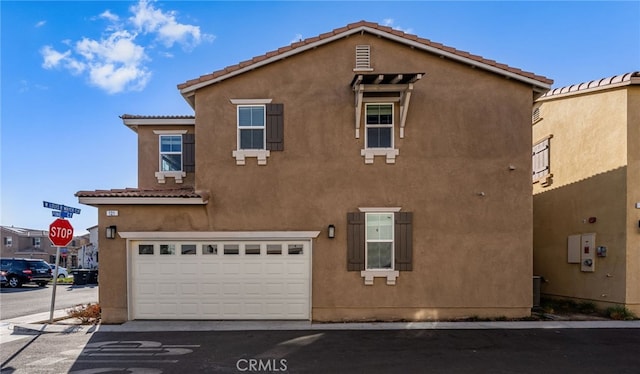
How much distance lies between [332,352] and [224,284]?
12.8 feet

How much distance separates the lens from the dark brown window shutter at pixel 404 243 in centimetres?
968

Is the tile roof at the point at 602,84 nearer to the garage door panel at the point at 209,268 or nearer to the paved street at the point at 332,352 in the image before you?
the paved street at the point at 332,352

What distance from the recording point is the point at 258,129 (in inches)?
396

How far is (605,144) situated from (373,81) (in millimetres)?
7208

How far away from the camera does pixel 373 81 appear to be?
9359 millimetres

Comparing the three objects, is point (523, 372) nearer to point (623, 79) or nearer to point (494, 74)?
point (494, 74)

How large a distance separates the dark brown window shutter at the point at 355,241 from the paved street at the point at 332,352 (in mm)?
1743

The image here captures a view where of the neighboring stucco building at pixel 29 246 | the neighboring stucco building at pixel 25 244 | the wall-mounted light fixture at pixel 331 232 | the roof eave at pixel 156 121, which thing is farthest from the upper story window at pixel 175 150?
the neighboring stucco building at pixel 25 244

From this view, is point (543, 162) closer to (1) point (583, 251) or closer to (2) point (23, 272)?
(1) point (583, 251)

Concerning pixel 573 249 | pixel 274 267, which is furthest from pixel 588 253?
pixel 274 267

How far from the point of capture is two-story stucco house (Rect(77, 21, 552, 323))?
31.8ft

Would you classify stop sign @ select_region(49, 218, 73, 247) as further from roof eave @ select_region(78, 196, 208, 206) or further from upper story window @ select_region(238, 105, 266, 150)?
upper story window @ select_region(238, 105, 266, 150)

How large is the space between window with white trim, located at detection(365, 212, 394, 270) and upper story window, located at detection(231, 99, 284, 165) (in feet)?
10.8

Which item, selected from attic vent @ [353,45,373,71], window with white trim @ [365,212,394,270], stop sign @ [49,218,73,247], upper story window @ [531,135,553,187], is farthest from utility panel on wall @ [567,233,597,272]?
stop sign @ [49,218,73,247]
